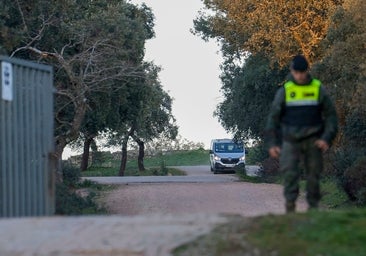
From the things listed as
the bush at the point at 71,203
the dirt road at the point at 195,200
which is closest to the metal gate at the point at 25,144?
the bush at the point at 71,203

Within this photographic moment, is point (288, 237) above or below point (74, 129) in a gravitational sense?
below

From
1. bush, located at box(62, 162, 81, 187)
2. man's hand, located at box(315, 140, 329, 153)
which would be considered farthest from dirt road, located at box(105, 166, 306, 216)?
man's hand, located at box(315, 140, 329, 153)

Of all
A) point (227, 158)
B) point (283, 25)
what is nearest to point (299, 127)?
point (283, 25)

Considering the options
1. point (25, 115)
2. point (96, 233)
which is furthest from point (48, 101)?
point (96, 233)

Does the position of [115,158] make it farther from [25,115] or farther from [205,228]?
[205,228]

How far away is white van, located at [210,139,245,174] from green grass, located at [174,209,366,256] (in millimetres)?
46732

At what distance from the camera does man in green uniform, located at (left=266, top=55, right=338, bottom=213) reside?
39.1ft

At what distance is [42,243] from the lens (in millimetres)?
10078

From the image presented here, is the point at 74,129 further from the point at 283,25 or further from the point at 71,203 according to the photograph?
the point at 283,25

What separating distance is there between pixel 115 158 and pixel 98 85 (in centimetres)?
5150

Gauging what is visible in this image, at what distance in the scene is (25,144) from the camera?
1533cm

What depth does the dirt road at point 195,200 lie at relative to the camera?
24.5m

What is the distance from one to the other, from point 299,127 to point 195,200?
634 inches

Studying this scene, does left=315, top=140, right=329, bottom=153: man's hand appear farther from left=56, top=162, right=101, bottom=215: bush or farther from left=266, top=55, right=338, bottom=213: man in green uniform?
left=56, top=162, right=101, bottom=215: bush
